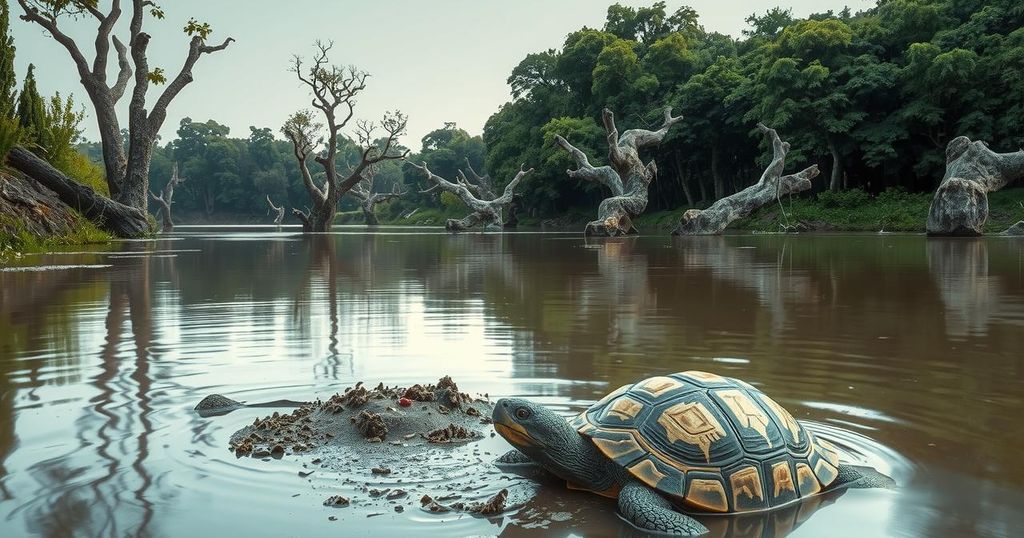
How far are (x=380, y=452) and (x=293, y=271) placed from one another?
1148cm

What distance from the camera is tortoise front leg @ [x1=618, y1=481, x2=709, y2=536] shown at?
10.3 feet

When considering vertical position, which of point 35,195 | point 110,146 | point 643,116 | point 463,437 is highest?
point 643,116

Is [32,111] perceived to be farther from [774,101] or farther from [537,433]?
[774,101]

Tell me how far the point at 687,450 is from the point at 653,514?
0.44 meters

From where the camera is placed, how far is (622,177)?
36125mm

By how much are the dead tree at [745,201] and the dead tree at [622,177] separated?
2.37 meters

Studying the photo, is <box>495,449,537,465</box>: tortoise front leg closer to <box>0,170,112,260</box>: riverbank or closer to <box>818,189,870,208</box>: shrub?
<box>0,170,112,260</box>: riverbank

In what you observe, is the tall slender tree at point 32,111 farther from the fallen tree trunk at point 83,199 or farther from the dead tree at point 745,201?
the dead tree at point 745,201

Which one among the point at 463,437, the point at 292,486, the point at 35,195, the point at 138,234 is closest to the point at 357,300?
the point at 463,437

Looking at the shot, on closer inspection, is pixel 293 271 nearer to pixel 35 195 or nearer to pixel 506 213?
pixel 35 195

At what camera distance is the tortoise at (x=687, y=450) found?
3424 mm

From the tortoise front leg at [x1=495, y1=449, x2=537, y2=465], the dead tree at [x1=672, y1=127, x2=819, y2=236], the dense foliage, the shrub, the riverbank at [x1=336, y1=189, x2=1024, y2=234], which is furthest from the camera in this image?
the shrub

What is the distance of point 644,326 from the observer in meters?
7.85

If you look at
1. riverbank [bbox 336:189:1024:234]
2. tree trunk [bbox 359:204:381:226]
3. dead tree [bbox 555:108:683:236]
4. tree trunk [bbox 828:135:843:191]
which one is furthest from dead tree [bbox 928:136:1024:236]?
tree trunk [bbox 359:204:381:226]
